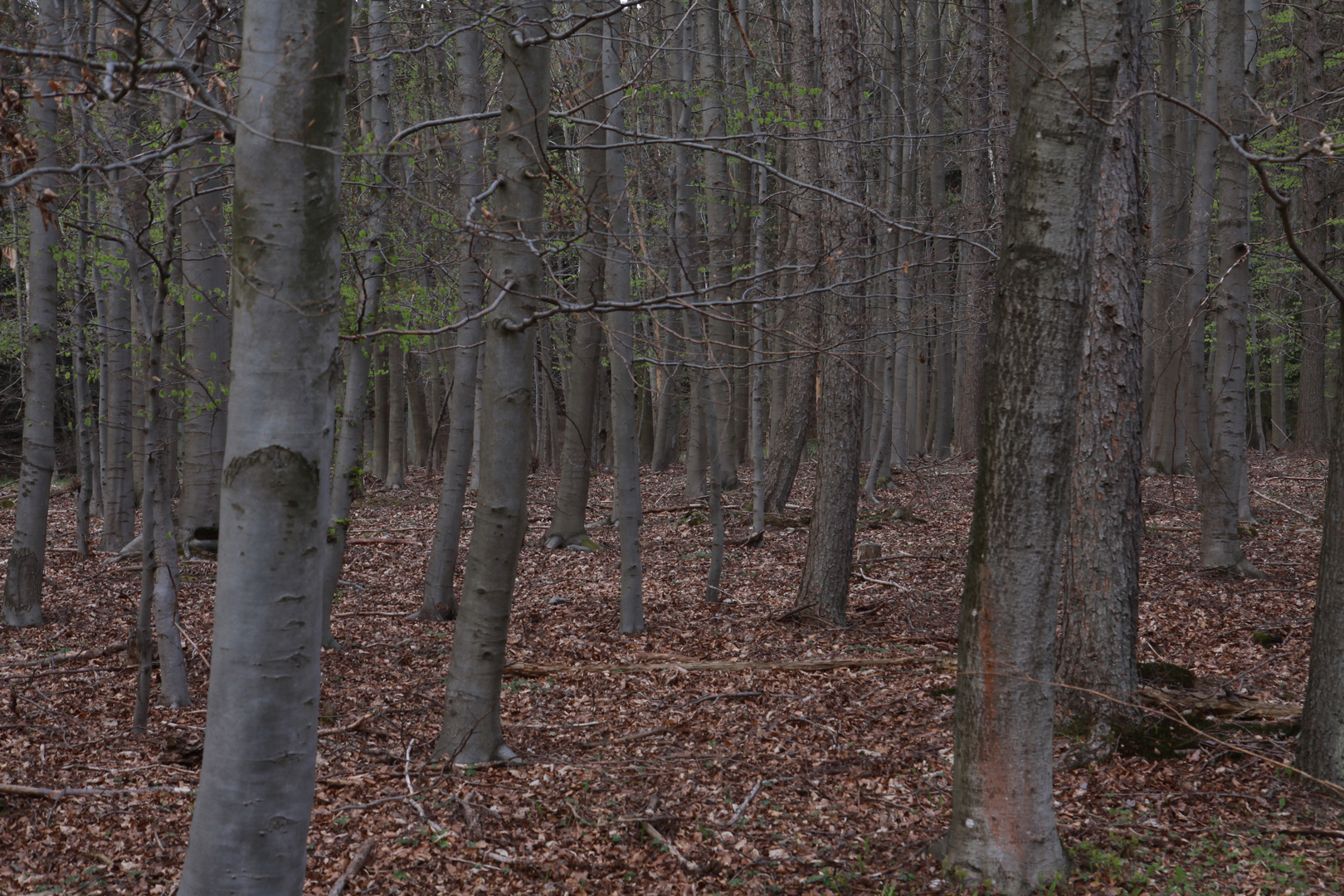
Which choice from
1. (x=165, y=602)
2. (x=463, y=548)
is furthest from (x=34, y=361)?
(x=463, y=548)

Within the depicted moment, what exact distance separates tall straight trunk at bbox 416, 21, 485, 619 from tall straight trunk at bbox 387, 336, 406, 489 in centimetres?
1060

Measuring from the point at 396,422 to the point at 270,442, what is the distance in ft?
59.8

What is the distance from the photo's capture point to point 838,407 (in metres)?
8.18

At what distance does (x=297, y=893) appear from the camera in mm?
2590

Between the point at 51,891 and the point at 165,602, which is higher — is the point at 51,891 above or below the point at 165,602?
below

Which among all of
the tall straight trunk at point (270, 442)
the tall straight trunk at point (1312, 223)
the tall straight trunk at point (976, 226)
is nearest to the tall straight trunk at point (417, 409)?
the tall straight trunk at point (976, 226)

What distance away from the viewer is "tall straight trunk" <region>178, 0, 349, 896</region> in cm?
243

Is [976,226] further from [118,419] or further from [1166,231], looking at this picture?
[118,419]

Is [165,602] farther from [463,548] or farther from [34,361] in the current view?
[463,548]

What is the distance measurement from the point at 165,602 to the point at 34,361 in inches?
163

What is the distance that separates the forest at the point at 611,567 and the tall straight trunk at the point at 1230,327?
5cm

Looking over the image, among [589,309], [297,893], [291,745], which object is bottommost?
[297,893]

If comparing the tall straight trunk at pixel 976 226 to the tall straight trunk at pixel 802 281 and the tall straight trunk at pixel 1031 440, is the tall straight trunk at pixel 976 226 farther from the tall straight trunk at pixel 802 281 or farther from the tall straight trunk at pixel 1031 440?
the tall straight trunk at pixel 1031 440

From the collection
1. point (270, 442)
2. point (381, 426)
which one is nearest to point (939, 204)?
point (381, 426)
